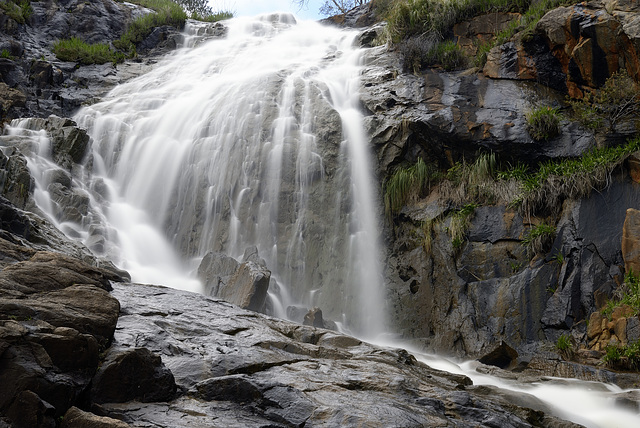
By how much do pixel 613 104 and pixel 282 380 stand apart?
8817 millimetres

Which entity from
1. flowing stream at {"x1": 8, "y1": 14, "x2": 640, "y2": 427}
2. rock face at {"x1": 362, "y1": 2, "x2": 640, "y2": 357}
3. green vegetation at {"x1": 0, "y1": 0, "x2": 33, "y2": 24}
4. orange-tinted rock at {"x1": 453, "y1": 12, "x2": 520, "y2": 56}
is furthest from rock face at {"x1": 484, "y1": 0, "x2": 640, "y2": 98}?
green vegetation at {"x1": 0, "y1": 0, "x2": 33, "y2": 24}

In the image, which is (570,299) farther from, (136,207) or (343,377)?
(136,207)

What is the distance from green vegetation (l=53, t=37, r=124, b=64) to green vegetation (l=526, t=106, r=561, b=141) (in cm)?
1539

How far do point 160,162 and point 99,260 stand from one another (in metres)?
5.13

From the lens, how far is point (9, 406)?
282 cm

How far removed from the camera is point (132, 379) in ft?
11.9

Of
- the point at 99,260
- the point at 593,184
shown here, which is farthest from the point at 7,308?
the point at 593,184

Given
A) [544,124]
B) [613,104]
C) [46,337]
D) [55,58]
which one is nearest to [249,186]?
[544,124]

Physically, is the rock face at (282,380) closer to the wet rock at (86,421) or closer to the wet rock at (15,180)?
the wet rock at (86,421)

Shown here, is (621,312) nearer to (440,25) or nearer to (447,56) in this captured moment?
(447,56)

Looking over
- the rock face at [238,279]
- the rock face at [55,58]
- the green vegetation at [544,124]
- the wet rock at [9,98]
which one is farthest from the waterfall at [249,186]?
the green vegetation at [544,124]

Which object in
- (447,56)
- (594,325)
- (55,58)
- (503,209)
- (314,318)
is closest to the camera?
(594,325)

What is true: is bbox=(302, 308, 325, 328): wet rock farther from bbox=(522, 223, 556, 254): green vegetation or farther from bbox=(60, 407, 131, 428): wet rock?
bbox=(60, 407, 131, 428): wet rock

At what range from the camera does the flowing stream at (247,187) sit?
34.2ft
